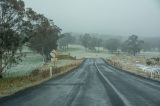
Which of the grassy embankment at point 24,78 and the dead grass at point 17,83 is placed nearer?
the dead grass at point 17,83

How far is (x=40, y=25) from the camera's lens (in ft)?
175

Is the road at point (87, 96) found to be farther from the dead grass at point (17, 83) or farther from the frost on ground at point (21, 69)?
the frost on ground at point (21, 69)

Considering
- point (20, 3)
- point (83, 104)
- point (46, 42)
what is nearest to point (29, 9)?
point (20, 3)

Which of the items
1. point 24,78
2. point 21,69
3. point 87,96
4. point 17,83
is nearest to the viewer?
point 87,96

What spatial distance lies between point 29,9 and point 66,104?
35064mm

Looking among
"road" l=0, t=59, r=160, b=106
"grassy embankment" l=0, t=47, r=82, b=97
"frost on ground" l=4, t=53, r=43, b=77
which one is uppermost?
"road" l=0, t=59, r=160, b=106

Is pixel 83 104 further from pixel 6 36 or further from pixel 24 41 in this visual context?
pixel 24 41

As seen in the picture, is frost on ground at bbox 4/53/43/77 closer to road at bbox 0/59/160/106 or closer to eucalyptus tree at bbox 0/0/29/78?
eucalyptus tree at bbox 0/0/29/78

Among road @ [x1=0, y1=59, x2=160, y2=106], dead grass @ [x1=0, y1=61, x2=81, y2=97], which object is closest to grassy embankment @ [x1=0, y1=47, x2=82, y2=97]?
dead grass @ [x1=0, y1=61, x2=81, y2=97]

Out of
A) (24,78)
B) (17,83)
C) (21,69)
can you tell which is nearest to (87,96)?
(17,83)

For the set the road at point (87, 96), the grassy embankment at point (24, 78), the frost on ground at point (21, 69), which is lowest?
the frost on ground at point (21, 69)

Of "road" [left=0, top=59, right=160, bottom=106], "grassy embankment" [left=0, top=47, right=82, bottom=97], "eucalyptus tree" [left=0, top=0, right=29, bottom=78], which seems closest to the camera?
"road" [left=0, top=59, right=160, bottom=106]

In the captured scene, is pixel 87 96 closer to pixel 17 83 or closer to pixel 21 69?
pixel 17 83

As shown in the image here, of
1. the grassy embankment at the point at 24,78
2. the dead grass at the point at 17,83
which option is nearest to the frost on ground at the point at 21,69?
the grassy embankment at the point at 24,78
